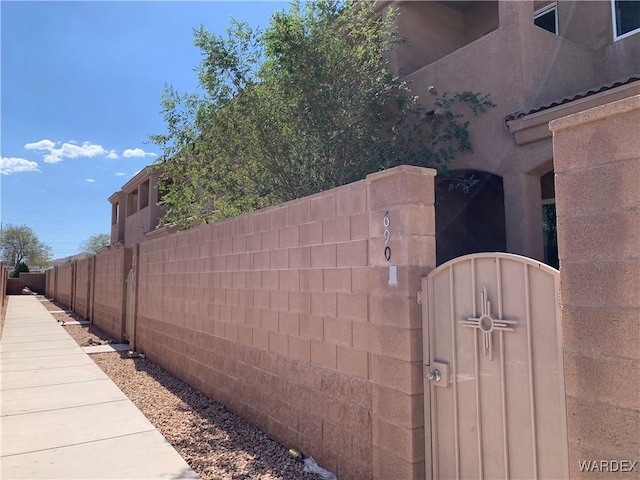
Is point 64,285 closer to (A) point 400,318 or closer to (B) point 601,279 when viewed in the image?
(A) point 400,318

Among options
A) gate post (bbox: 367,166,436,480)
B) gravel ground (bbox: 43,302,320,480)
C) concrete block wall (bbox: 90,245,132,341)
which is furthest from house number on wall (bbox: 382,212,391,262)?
concrete block wall (bbox: 90,245,132,341)

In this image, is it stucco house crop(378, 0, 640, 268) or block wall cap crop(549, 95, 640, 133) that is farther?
stucco house crop(378, 0, 640, 268)

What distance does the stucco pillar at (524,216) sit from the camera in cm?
752

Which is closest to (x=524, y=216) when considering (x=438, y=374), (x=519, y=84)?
(x=519, y=84)

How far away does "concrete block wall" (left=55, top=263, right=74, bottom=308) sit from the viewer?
25306 millimetres

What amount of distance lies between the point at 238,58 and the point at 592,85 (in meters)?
6.59

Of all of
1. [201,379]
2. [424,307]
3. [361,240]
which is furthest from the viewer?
[201,379]

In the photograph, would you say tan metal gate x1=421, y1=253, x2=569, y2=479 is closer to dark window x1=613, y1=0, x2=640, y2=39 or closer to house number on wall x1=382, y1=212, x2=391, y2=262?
house number on wall x1=382, y1=212, x2=391, y2=262

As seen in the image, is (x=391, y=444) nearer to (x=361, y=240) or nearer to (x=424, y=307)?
(x=424, y=307)

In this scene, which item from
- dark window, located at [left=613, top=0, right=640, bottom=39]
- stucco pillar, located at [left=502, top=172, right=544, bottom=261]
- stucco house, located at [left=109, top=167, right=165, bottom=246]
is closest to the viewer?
stucco pillar, located at [left=502, top=172, right=544, bottom=261]

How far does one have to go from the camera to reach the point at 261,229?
19.6 ft

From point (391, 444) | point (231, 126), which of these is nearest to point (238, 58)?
point (231, 126)

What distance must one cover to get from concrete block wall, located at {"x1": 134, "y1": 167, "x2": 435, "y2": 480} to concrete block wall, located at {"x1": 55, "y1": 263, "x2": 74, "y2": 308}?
68.3ft

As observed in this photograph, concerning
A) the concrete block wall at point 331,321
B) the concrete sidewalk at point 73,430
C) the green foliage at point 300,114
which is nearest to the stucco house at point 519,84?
the green foliage at point 300,114
